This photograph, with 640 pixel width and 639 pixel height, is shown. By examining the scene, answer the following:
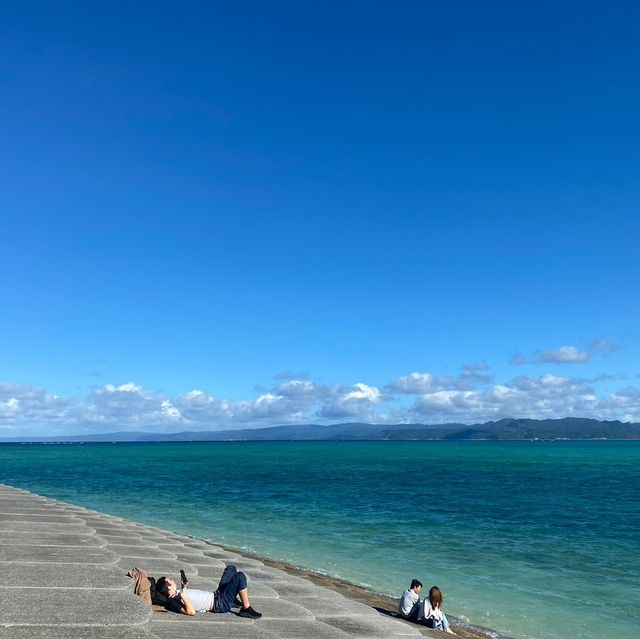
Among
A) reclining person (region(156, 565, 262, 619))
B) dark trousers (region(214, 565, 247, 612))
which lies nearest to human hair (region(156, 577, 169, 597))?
reclining person (region(156, 565, 262, 619))

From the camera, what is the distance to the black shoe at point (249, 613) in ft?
39.5

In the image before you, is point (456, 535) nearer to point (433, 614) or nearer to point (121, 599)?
point (433, 614)

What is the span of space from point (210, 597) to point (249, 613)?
807 millimetres

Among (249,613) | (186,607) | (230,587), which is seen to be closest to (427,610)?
(249,613)

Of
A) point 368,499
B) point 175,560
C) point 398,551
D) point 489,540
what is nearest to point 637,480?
point 368,499

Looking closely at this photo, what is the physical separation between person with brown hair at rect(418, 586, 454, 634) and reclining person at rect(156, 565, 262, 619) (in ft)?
16.2

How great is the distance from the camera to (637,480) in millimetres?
74375

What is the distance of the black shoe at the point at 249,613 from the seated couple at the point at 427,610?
4.87 metres

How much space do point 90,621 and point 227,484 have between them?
57.5 meters

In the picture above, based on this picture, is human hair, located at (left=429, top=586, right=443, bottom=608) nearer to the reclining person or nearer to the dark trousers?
the reclining person

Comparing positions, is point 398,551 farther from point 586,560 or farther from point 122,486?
point 122,486

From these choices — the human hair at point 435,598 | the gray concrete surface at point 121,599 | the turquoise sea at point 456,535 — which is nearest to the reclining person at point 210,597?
the gray concrete surface at point 121,599

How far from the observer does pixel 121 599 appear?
10359 mm

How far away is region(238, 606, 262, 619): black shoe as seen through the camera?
39.5ft
